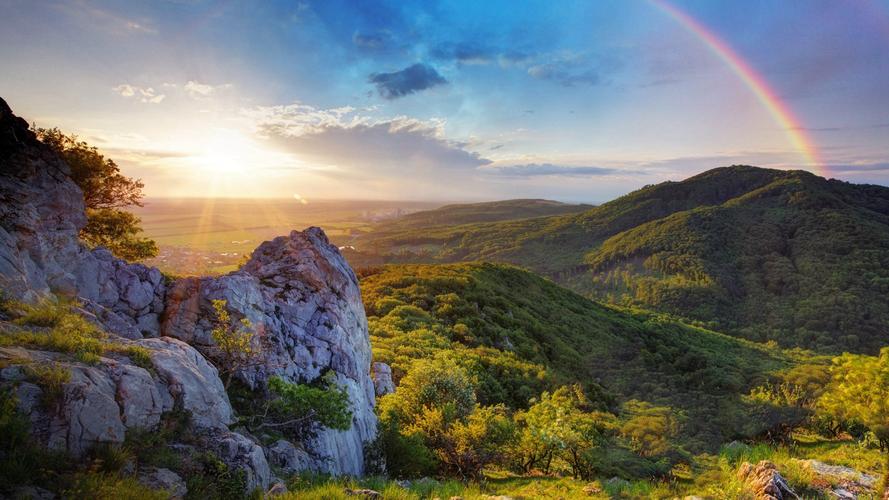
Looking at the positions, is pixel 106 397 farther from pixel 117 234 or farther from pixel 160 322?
pixel 117 234

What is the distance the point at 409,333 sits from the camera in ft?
155

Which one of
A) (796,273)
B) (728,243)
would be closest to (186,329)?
(796,273)

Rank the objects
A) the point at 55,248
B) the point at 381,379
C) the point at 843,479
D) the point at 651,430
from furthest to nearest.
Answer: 1. the point at 651,430
2. the point at 381,379
3. the point at 55,248
4. the point at 843,479

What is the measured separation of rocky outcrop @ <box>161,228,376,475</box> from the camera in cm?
1906

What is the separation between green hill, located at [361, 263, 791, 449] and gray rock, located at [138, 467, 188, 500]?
2903cm

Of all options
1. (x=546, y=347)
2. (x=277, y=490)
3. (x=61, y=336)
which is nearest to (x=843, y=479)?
(x=277, y=490)

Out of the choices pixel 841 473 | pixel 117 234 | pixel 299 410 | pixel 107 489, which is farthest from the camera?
pixel 117 234

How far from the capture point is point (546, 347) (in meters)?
59.8

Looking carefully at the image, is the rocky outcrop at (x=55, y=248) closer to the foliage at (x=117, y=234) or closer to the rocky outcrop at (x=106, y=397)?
the rocky outcrop at (x=106, y=397)

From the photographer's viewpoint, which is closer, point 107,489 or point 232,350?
point 107,489

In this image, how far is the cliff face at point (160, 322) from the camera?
899 centimetres

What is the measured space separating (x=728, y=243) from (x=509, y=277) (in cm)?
15152

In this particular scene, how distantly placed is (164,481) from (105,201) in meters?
29.4

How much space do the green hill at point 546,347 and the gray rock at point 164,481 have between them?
29026 mm
